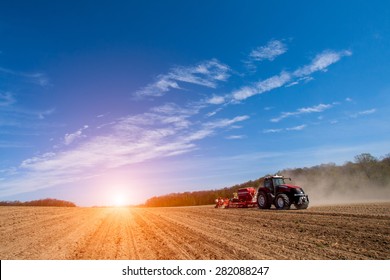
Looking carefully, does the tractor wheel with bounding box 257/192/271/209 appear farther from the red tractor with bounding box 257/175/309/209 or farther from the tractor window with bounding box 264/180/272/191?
the tractor window with bounding box 264/180/272/191

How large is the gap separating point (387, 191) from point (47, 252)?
3614 cm

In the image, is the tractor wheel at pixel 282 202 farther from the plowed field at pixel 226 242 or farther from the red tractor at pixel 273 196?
the plowed field at pixel 226 242

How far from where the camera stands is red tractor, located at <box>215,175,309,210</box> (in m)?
23.7

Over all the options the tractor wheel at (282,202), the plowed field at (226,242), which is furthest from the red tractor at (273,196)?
the plowed field at (226,242)

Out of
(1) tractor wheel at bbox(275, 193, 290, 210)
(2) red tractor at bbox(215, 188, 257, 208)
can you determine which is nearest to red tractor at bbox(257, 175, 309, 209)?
(1) tractor wheel at bbox(275, 193, 290, 210)

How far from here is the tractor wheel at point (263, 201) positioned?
2583cm

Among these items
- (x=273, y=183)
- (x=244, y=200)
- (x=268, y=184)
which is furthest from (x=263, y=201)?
(x=244, y=200)

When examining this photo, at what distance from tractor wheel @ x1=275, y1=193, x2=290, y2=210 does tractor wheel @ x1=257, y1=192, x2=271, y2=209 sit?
1.20 m

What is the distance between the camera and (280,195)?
24.4m

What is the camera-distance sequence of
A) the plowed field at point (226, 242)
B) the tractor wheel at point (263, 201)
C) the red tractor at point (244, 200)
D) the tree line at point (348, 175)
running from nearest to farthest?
the plowed field at point (226, 242) → the tractor wheel at point (263, 201) → the red tractor at point (244, 200) → the tree line at point (348, 175)

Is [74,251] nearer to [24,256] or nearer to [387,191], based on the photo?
[24,256]

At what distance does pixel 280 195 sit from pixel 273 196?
1.24m

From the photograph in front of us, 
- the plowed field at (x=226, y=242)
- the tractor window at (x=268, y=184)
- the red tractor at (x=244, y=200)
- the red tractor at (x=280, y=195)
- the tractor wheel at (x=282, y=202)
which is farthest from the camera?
the red tractor at (x=244, y=200)
